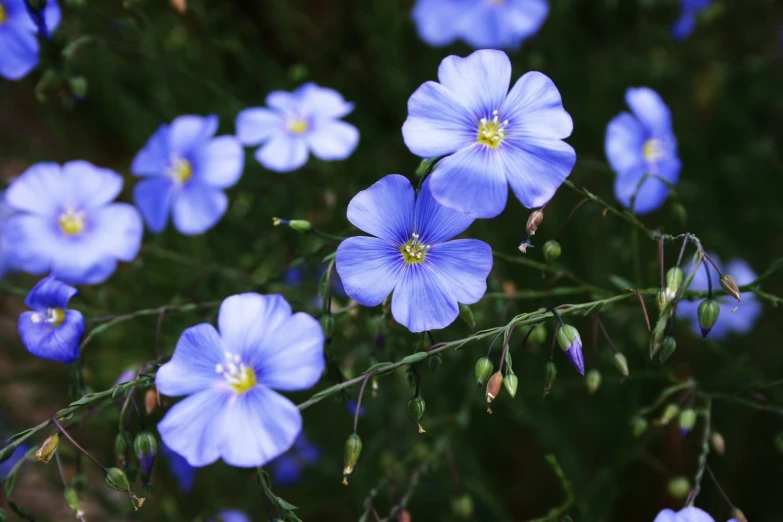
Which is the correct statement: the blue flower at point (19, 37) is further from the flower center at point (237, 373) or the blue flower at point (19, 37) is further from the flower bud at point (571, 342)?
the flower bud at point (571, 342)

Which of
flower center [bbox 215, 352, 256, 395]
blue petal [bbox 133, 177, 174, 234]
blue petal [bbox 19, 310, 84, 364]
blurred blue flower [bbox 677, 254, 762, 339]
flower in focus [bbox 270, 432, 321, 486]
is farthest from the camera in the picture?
flower in focus [bbox 270, 432, 321, 486]

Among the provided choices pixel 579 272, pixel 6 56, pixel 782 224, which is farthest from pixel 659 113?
pixel 6 56

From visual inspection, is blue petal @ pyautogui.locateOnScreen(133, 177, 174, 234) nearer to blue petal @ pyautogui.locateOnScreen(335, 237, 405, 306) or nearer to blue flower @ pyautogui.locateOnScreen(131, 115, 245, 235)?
blue flower @ pyautogui.locateOnScreen(131, 115, 245, 235)

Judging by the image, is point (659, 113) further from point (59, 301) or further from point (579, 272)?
point (59, 301)

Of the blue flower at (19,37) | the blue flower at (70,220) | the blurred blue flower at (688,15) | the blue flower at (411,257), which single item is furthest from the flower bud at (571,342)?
the blurred blue flower at (688,15)

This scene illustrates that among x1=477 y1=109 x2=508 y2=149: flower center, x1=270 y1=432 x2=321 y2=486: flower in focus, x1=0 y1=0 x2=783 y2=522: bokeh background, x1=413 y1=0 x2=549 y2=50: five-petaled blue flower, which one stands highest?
A: x1=477 y1=109 x2=508 y2=149: flower center

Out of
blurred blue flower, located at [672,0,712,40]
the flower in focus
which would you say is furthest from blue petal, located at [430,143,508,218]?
blurred blue flower, located at [672,0,712,40]

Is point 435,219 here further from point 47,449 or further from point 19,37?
point 19,37
